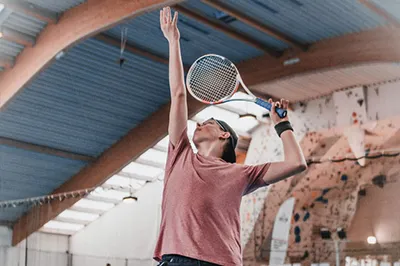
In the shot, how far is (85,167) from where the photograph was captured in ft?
57.4

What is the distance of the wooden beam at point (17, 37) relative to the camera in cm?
1255

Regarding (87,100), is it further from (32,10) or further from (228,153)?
(228,153)

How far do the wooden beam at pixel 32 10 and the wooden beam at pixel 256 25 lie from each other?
2781 mm

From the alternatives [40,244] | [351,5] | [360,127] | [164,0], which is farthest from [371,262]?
[40,244]

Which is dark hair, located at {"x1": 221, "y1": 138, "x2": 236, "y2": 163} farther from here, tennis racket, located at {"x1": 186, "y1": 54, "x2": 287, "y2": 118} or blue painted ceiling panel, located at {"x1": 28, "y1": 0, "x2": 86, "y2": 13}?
blue painted ceiling panel, located at {"x1": 28, "y1": 0, "x2": 86, "y2": 13}

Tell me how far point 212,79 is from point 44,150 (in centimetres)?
1297

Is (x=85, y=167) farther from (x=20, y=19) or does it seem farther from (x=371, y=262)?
A: (x=371, y=262)

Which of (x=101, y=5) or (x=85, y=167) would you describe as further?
(x=85, y=167)

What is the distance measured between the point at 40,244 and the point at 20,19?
569 centimetres

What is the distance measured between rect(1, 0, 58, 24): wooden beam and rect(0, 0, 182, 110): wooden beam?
0.16 meters

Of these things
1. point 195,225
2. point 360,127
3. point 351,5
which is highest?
point 351,5

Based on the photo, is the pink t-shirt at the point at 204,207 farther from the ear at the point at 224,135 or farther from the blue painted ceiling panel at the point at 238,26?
the blue painted ceiling panel at the point at 238,26

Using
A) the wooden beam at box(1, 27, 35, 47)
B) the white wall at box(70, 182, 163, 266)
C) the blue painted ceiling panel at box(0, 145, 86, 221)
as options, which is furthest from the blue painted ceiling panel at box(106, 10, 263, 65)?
the blue painted ceiling panel at box(0, 145, 86, 221)

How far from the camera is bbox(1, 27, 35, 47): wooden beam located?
12.5 metres
